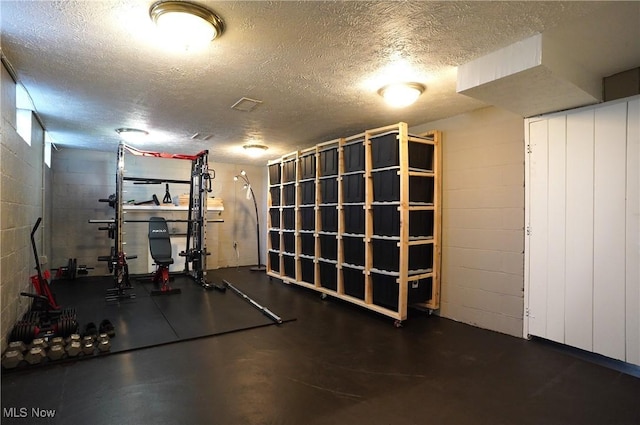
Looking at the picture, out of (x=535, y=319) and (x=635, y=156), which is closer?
(x=635, y=156)

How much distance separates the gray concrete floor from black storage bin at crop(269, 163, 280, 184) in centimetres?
355

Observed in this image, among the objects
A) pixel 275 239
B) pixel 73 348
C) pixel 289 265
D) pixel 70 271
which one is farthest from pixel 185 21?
pixel 70 271

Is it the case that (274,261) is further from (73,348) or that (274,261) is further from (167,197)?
(73,348)

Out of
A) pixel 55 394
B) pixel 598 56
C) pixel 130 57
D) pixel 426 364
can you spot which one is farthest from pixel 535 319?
pixel 130 57

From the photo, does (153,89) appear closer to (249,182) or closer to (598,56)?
(598,56)

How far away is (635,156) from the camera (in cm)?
273

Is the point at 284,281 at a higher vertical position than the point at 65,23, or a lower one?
lower

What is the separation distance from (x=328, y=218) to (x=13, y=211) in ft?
11.6

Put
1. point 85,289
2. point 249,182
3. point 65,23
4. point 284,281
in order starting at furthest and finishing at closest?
point 249,182 → point 284,281 → point 85,289 → point 65,23

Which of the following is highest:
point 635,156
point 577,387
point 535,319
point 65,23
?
point 65,23

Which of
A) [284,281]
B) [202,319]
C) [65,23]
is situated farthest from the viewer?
[284,281]

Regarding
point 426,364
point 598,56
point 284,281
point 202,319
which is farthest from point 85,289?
point 598,56

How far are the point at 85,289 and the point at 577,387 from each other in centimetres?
645

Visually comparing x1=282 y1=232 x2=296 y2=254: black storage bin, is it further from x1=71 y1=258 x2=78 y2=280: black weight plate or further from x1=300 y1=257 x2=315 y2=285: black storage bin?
x1=71 y1=258 x2=78 y2=280: black weight plate
